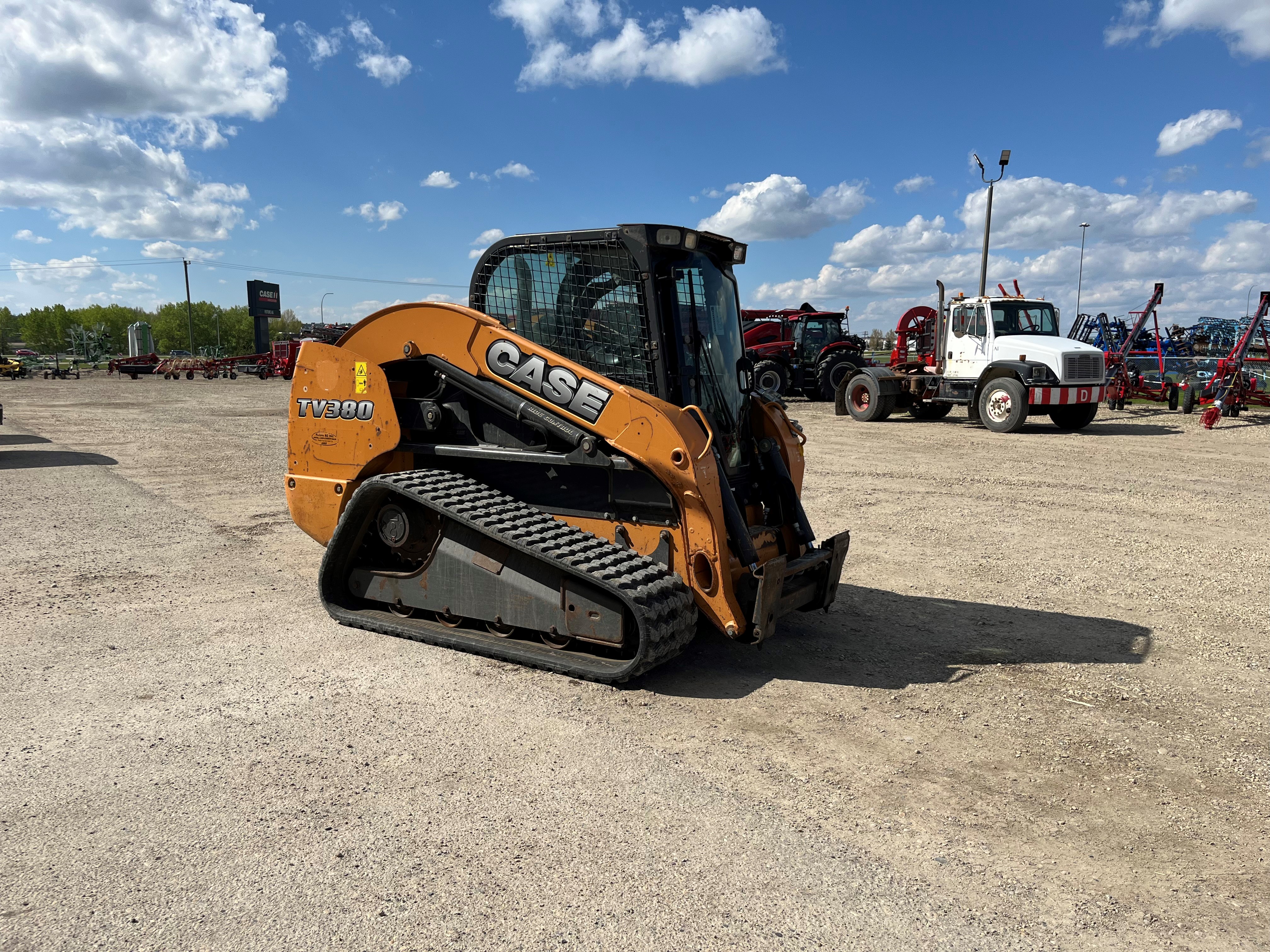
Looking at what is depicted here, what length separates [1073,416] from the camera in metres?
17.5

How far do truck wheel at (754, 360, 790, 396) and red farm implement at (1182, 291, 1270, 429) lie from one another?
975cm

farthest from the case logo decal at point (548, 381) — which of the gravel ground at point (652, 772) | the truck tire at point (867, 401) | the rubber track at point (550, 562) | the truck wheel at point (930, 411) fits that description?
the truck wheel at point (930, 411)

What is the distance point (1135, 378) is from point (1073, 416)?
6.70 m

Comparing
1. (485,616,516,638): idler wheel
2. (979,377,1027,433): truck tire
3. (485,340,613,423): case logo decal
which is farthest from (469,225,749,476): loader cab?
(979,377,1027,433): truck tire

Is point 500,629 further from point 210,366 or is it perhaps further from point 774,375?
point 210,366

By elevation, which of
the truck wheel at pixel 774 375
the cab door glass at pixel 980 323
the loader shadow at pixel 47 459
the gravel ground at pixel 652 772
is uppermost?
the cab door glass at pixel 980 323

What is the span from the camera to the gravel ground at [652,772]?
2715 millimetres

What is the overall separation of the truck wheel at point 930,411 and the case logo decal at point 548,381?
16.7 m

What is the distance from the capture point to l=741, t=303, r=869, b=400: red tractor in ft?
82.2

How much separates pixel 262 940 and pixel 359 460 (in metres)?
3.64

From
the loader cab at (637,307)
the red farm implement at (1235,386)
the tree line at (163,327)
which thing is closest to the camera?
the loader cab at (637,307)

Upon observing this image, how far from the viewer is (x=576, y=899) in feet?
9.11

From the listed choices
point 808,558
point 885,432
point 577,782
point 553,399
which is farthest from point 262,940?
point 885,432

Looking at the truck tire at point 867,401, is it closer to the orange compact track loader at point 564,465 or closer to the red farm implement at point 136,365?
the orange compact track loader at point 564,465
